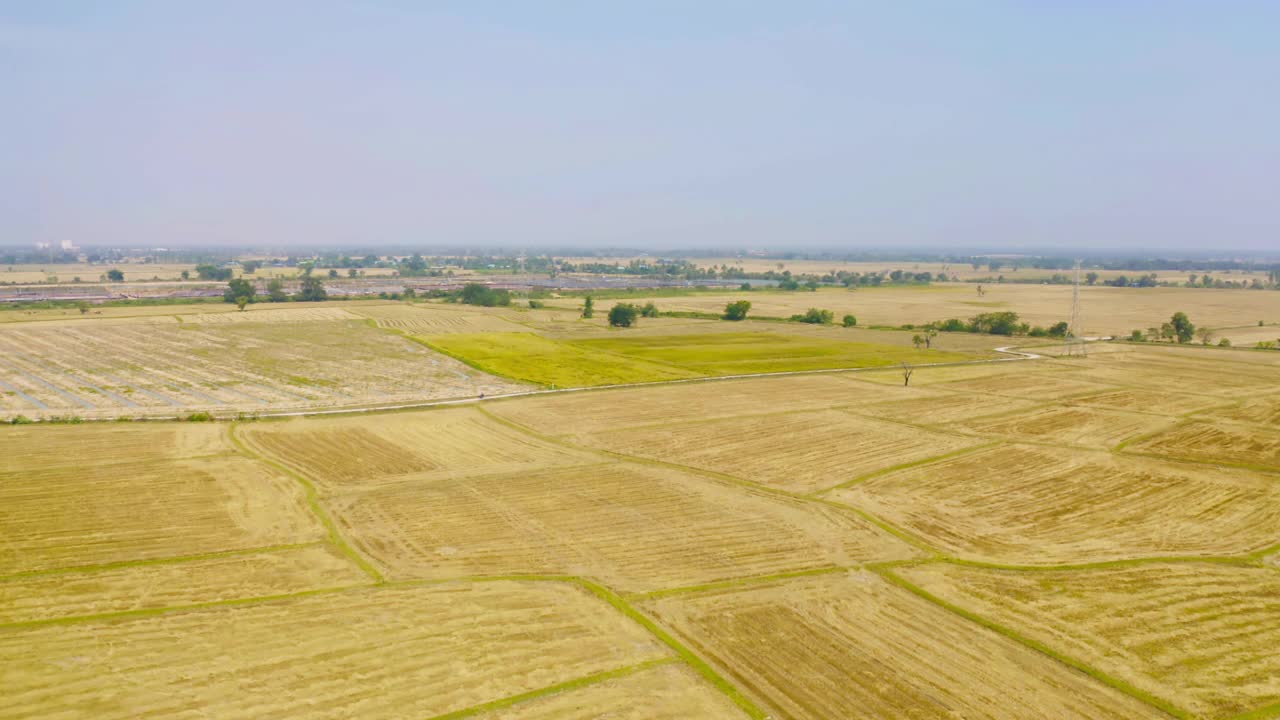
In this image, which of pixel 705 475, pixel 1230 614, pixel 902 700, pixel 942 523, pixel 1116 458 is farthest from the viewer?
pixel 1116 458

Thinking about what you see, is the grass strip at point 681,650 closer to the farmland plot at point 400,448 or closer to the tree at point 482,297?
the farmland plot at point 400,448

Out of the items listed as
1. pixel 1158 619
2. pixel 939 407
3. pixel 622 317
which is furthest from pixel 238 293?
pixel 1158 619

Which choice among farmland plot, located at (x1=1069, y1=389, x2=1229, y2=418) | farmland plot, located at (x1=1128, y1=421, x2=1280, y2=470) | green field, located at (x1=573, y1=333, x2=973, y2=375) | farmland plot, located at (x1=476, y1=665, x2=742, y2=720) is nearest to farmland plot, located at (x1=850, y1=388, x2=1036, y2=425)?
farmland plot, located at (x1=1069, y1=389, x2=1229, y2=418)

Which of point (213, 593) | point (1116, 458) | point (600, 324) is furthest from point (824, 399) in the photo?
point (600, 324)

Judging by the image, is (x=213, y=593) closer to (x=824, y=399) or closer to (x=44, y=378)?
(x=824, y=399)

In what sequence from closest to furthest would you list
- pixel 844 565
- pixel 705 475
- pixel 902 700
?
pixel 902 700
pixel 844 565
pixel 705 475

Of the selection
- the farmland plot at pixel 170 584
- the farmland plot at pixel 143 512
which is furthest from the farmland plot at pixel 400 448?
the farmland plot at pixel 170 584

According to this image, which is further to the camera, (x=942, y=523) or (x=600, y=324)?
(x=600, y=324)

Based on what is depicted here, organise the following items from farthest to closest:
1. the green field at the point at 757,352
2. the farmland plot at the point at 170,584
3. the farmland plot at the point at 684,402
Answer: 1. the green field at the point at 757,352
2. the farmland plot at the point at 684,402
3. the farmland plot at the point at 170,584
